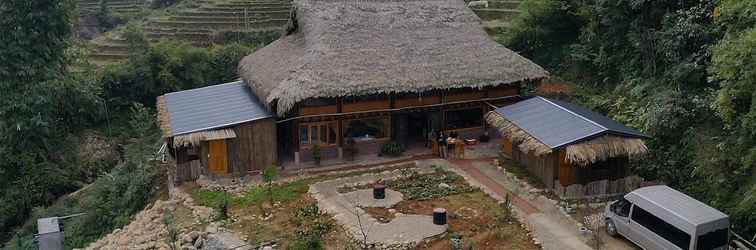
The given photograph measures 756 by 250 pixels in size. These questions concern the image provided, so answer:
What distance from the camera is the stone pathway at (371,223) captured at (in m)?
12.5

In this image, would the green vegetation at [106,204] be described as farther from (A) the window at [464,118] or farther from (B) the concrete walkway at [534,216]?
(A) the window at [464,118]

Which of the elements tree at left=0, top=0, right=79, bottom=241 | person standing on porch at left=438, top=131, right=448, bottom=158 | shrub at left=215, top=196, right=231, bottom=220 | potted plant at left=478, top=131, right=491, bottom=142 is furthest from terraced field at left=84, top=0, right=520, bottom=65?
shrub at left=215, top=196, right=231, bottom=220

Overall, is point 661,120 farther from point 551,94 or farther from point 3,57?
point 3,57

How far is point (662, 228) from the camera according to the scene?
1162 cm

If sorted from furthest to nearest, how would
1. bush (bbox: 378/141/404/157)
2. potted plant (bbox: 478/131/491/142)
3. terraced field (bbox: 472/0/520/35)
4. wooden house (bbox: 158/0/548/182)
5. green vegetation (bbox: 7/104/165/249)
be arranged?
terraced field (bbox: 472/0/520/35) < potted plant (bbox: 478/131/491/142) < bush (bbox: 378/141/404/157) < green vegetation (bbox: 7/104/165/249) < wooden house (bbox: 158/0/548/182)

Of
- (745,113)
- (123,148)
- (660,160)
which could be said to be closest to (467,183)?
(660,160)

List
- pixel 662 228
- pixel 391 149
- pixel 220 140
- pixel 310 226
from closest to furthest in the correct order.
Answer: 1. pixel 662 228
2. pixel 310 226
3. pixel 220 140
4. pixel 391 149

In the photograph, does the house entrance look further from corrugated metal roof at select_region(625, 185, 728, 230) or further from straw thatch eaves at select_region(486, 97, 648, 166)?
corrugated metal roof at select_region(625, 185, 728, 230)

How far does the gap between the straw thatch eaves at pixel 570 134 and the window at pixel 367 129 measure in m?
3.65

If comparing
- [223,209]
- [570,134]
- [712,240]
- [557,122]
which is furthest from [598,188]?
[223,209]

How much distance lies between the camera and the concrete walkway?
12570 mm

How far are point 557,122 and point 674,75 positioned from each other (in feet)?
13.8

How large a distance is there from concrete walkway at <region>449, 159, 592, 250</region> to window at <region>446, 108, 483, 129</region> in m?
2.28

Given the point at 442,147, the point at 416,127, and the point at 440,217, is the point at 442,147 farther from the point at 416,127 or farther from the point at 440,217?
the point at 440,217
